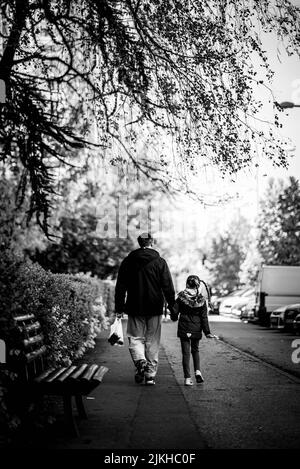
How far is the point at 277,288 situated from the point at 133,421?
26542 mm

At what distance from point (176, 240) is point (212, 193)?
43.3 metres

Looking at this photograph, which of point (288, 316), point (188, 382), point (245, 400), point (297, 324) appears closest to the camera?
point (245, 400)

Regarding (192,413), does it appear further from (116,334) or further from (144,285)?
(116,334)

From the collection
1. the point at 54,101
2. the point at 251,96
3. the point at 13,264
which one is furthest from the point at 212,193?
the point at 13,264

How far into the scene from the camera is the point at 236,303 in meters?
46.7

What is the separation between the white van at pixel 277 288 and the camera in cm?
3228

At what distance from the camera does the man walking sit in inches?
404

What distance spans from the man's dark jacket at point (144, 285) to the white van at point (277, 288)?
22.2 m

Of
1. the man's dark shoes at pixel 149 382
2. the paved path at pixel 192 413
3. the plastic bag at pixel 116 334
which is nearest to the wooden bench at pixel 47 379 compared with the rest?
the paved path at pixel 192 413

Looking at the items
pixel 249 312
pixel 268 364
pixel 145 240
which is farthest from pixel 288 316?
pixel 145 240

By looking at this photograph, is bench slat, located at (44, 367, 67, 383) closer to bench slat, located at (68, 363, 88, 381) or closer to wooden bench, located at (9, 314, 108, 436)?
wooden bench, located at (9, 314, 108, 436)

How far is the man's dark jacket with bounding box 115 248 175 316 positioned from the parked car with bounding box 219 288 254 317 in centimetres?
3339

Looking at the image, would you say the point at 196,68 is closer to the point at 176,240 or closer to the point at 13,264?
the point at 13,264

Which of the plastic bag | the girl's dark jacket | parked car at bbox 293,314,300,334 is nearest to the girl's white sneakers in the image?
the girl's dark jacket
